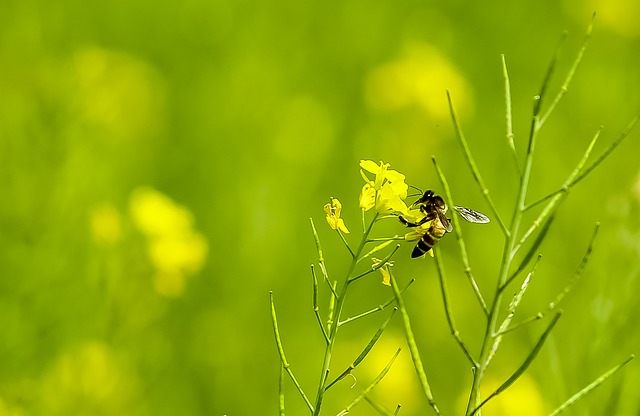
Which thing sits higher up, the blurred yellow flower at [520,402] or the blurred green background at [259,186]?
the blurred green background at [259,186]

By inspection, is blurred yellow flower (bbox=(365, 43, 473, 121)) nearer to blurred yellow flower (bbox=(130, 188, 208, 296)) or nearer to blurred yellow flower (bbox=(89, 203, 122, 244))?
blurred yellow flower (bbox=(130, 188, 208, 296))

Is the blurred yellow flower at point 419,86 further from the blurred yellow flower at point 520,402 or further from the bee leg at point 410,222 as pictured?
the bee leg at point 410,222

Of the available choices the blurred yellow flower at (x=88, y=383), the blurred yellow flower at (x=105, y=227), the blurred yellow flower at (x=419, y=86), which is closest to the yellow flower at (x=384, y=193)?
the blurred yellow flower at (x=88, y=383)

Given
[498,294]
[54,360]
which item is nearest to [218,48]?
[54,360]

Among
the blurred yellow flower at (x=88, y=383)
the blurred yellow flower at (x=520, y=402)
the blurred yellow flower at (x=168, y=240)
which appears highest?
the blurred yellow flower at (x=168, y=240)

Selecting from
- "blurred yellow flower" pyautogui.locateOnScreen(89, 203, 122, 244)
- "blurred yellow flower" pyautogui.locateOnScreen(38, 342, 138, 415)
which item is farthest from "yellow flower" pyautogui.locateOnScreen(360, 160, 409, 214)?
"blurred yellow flower" pyautogui.locateOnScreen(89, 203, 122, 244)

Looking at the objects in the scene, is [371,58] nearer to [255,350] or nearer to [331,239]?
[331,239]

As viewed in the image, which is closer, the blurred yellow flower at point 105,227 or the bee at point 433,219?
the bee at point 433,219
